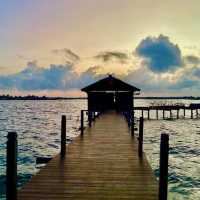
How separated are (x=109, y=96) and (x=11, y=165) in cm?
3290

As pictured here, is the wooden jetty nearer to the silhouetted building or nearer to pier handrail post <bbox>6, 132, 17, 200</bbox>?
pier handrail post <bbox>6, 132, 17, 200</bbox>

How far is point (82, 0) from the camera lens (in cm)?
1955

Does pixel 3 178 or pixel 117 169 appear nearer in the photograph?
pixel 117 169

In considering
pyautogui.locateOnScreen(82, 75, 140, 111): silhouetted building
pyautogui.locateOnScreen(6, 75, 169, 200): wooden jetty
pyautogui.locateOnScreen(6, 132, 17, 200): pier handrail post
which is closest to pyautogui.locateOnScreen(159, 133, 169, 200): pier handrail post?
pyautogui.locateOnScreen(6, 75, 169, 200): wooden jetty

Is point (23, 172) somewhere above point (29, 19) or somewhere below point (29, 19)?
below

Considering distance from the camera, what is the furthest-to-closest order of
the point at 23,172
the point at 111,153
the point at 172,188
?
the point at 23,172
the point at 172,188
the point at 111,153

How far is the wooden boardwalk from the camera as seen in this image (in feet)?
23.3

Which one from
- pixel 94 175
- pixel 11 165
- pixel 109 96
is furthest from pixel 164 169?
pixel 109 96

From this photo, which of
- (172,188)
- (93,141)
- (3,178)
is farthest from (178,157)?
(3,178)

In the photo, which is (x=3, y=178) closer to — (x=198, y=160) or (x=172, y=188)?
(x=172, y=188)

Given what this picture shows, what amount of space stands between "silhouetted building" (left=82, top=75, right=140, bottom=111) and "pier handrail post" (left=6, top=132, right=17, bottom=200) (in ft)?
101

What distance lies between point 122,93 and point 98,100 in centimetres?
290

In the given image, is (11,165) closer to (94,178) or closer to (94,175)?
(94,178)

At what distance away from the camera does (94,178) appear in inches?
335
